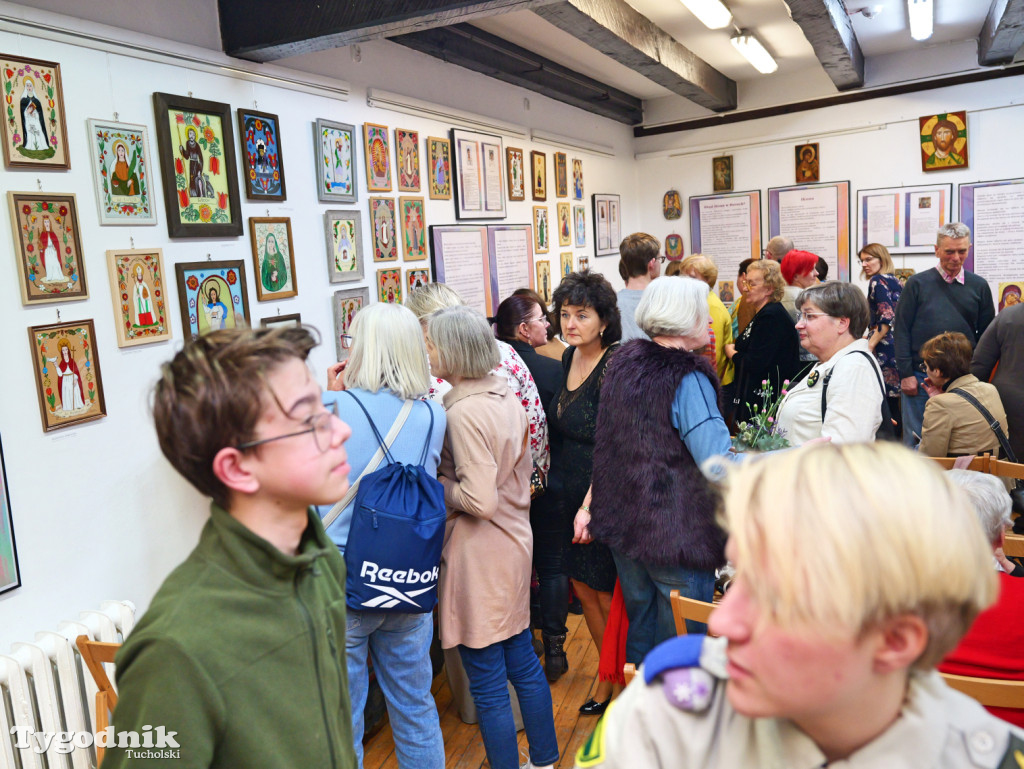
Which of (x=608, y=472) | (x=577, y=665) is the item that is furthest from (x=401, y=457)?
(x=577, y=665)

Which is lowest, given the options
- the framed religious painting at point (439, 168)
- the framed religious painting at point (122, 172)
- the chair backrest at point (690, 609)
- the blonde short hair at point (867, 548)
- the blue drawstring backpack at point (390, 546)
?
the chair backrest at point (690, 609)

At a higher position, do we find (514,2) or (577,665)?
(514,2)

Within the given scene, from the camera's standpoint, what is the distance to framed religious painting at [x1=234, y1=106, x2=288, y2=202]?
9.75 ft

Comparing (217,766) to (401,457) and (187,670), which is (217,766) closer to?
(187,670)

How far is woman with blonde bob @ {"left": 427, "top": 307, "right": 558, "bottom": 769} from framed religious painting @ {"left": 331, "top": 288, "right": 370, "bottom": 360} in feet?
4.09

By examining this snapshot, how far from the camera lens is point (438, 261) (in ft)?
14.0

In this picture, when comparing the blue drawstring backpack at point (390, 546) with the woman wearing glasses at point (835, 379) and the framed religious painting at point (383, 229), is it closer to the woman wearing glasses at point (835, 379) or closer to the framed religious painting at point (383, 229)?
the woman wearing glasses at point (835, 379)

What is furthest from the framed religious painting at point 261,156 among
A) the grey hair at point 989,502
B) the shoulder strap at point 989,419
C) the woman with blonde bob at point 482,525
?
the shoulder strap at point 989,419

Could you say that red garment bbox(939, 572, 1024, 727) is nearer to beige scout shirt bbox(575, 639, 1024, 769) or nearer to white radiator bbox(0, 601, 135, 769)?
beige scout shirt bbox(575, 639, 1024, 769)

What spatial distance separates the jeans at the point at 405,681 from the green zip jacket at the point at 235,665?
2.93ft

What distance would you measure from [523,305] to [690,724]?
2653 millimetres

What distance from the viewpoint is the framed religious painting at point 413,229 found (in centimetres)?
398

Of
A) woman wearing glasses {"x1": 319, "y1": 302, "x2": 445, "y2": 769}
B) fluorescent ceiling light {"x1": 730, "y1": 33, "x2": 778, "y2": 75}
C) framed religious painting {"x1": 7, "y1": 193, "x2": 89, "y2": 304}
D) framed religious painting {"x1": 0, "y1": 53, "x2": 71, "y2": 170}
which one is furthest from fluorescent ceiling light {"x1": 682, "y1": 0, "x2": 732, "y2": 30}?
framed religious painting {"x1": 7, "y1": 193, "x2": 89, "y2": 304}

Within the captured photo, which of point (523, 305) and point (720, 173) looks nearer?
point (523, 305)
